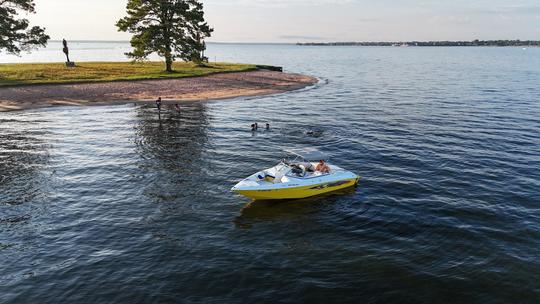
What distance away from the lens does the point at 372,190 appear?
95.3ft

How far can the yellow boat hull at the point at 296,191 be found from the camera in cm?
2619

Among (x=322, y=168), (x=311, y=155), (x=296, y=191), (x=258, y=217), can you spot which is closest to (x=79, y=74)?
(x=311, y=155)

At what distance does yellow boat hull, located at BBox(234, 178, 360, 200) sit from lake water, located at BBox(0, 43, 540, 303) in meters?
0.59

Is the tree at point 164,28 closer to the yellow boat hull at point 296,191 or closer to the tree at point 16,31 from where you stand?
the tree at point 16,31

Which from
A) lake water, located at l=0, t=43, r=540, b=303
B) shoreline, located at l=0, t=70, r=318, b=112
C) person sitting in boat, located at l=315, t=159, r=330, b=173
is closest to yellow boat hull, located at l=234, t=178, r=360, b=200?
lake water, located at l=0, t=43, r=540, b=303

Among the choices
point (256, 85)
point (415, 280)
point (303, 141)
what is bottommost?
point (415, 280)

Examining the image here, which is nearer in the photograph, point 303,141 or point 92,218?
point 92,218

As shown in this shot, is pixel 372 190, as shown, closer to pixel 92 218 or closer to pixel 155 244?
pixel 155 244

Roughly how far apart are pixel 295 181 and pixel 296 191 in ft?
2.23

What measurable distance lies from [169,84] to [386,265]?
62.6 m

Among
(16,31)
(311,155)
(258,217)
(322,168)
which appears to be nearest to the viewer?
(258,217)

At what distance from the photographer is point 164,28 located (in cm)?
8006

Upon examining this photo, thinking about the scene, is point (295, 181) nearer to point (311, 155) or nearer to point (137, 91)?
point (311, 155)

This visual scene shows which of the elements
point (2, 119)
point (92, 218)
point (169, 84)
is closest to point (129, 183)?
point (92, 218)
